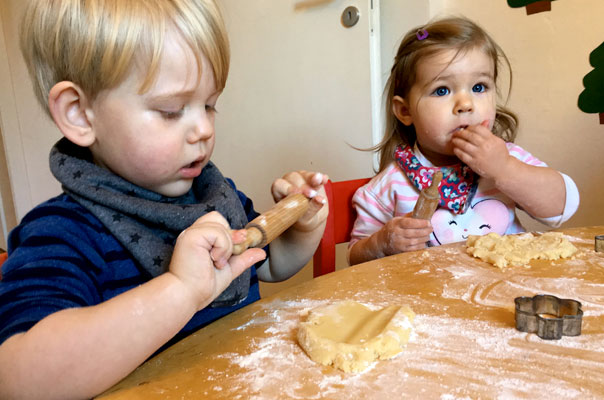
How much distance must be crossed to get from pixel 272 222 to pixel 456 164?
82cm

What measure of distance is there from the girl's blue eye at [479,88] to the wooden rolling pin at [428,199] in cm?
38

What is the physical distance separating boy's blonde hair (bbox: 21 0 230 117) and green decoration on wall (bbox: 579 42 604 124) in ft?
4.55

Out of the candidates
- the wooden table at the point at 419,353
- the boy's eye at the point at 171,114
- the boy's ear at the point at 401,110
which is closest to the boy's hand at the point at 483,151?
the boy's ear at the point at 401,110

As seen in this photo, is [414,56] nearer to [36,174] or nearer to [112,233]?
[112,233]

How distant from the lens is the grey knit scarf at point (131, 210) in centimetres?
73

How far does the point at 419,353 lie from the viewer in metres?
0.53

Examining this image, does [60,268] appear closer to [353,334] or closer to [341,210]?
[353,334]

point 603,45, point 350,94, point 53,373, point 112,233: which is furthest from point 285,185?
point 603,45

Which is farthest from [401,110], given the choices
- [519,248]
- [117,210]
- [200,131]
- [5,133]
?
[5,133]

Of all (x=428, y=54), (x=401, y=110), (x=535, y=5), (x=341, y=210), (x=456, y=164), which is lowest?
(x=341, y=210)

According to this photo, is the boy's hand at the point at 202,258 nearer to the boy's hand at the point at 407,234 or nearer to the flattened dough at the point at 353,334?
the flattened dough at the point at 353,334

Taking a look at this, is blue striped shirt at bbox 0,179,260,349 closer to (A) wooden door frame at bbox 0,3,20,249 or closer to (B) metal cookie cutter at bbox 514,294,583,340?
(B) metal cookie cutter at bbox 514,294,583,340

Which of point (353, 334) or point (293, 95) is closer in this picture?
point (353, 334)

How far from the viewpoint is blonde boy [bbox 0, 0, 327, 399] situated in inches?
19.5
